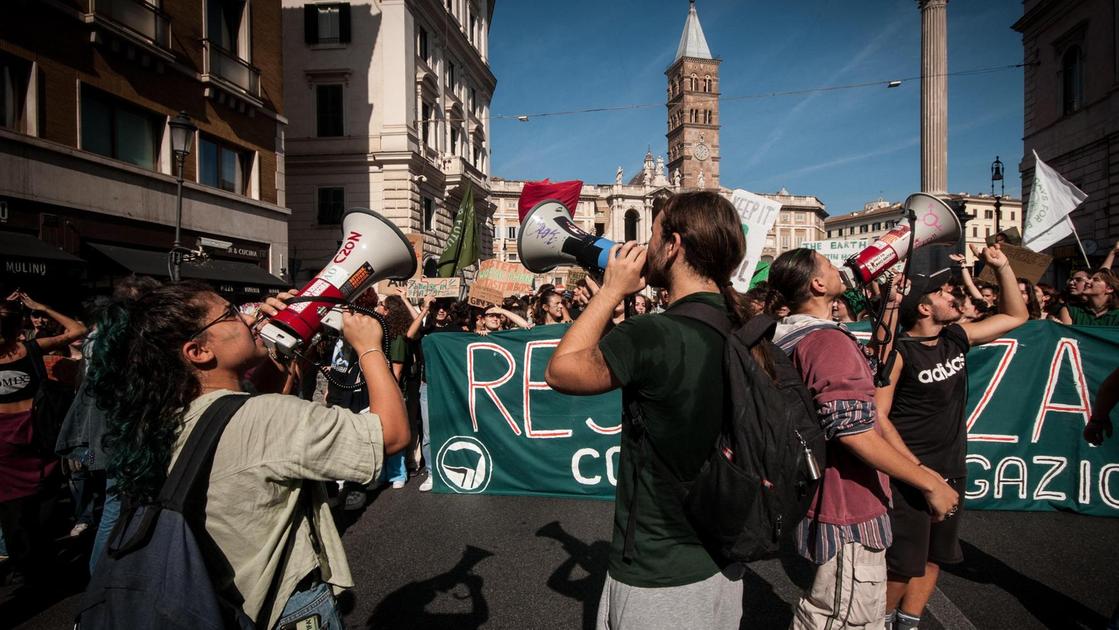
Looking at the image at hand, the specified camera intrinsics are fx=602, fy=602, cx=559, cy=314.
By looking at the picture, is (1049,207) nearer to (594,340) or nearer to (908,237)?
(908,237)

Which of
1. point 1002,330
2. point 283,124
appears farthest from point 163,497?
point 283,124

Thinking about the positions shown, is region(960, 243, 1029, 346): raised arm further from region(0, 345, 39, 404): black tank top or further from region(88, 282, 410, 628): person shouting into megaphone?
region(0, 345, 39, 404): black tank top

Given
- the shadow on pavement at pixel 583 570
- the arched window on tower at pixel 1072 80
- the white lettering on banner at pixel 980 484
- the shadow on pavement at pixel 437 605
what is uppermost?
the arched window on tower at pixel 1072 80

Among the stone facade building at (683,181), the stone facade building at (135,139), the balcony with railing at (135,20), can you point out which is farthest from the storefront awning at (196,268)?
the stone facade building at (683,181)

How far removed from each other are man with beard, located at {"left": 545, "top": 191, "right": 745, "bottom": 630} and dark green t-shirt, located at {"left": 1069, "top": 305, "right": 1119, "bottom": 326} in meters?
6.00

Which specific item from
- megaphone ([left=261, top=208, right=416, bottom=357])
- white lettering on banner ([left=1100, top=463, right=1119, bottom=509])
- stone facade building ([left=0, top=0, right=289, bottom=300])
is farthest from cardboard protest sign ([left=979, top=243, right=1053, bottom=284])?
stone facade building ([left=0, top=0, right=289, bottom=300])

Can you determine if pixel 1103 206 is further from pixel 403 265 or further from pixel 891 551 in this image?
pixel 403 265

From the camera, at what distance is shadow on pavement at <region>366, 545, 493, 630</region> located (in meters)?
3.31

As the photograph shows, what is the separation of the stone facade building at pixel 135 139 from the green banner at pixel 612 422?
9.14 meters

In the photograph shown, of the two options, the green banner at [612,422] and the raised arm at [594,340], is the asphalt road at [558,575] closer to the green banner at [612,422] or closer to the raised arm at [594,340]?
the green banner at [612,422]

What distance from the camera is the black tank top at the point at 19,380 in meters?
3.98

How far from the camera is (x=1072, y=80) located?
68.2 feet

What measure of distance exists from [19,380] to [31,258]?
839 cm

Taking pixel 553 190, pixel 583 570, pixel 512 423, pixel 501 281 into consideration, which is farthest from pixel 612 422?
pixel 553 190
